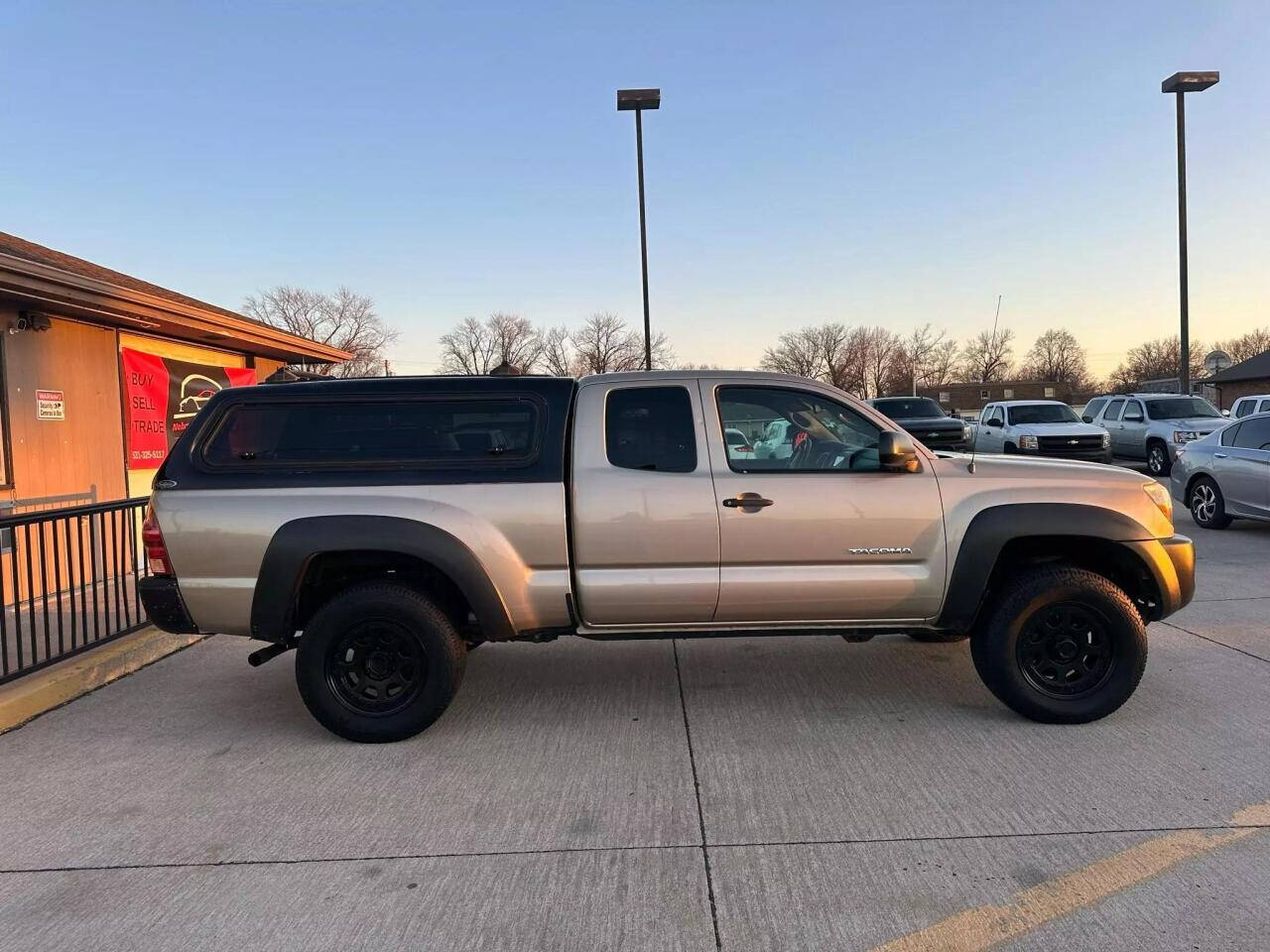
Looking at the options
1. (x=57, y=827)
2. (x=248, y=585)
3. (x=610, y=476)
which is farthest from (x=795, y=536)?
(x=57, y=827)

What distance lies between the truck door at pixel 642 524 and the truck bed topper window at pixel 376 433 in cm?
34

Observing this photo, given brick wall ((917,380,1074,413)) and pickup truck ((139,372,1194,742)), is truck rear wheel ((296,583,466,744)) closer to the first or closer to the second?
pickup truck ((139,372,1194,742))

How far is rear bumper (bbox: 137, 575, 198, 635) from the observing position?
4.21 meters

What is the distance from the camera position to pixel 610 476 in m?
4.28

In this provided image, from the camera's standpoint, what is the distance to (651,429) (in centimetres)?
443

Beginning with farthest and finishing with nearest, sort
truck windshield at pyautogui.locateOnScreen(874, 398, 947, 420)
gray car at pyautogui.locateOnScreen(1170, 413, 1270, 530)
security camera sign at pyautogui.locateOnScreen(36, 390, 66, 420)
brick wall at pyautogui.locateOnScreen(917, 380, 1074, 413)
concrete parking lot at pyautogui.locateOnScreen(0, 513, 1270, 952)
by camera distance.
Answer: brick wall at pyautogui.locateOnScreen(917, 380, 1074, 413), truck windshield at pyautogui.locateOnScreen(874, 398, 947, 420), gray car at pyautogui.locateOnScreen(1170, 413, 1270, 530), security camera sign at pyautogui.locateOnScreen(36, 390, 66, 420), concrete parking lot at pyautogui.locateOnScreen(0, 513, 1270, 952)

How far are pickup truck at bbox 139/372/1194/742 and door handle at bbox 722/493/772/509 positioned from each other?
11 mm

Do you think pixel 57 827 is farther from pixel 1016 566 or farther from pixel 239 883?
pixel 1016 566

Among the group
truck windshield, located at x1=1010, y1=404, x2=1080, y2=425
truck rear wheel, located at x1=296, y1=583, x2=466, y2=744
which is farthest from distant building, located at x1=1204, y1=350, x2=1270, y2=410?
truck rear wheel, located at x1=296, y1=583, x2=466, y2=744

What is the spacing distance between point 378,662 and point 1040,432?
1542cm

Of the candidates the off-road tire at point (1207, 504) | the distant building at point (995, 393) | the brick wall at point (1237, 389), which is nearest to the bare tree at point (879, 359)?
the distant building at point (995, 393)

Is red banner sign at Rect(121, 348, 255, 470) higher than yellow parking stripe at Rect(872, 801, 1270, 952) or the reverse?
higher

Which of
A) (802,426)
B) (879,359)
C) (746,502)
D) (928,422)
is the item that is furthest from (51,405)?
(879,359)

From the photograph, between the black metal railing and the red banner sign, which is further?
the red banner sign
